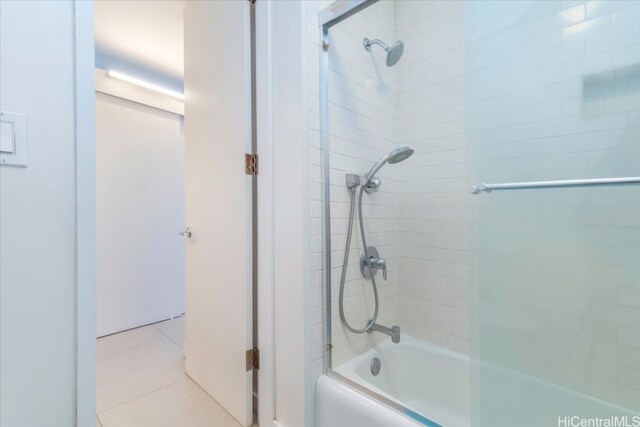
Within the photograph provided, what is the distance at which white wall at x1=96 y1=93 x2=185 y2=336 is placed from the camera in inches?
98.3

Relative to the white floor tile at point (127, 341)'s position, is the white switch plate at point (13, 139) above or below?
above

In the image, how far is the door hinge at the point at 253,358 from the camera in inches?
56.7

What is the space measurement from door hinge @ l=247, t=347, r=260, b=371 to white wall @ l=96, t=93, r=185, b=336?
1.80 metres

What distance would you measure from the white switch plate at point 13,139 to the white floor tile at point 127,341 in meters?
1.90

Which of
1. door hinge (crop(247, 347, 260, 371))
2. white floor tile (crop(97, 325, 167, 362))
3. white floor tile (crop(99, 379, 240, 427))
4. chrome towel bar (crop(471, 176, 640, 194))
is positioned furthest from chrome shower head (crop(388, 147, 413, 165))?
white floor tile (crop(97, 325, 167, 362))

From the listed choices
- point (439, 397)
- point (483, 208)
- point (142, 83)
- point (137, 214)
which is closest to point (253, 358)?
point (439, 397)

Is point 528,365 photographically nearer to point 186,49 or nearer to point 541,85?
point 541,85

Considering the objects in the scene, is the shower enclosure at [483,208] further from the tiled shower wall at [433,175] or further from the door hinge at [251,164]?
the door hinge at [251,164]

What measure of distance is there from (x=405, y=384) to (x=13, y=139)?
1850 mm

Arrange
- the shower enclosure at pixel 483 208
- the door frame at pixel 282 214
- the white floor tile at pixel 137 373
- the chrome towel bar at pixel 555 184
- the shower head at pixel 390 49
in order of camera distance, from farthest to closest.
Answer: the white floor tile at pixel 137 373
the shower head at pixel 390 49
the door frame at pixel 282 214
the shower enclosure at pixel 483 208
the chrome towel bar at pixel 555 184

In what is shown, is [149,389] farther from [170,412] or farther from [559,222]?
[559,222]

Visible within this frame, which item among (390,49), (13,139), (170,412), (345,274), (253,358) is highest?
(390,49)

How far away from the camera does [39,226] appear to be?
30.9 inches

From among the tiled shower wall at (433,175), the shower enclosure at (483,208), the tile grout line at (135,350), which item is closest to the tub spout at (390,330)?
the shower enclosure at (483,208)
